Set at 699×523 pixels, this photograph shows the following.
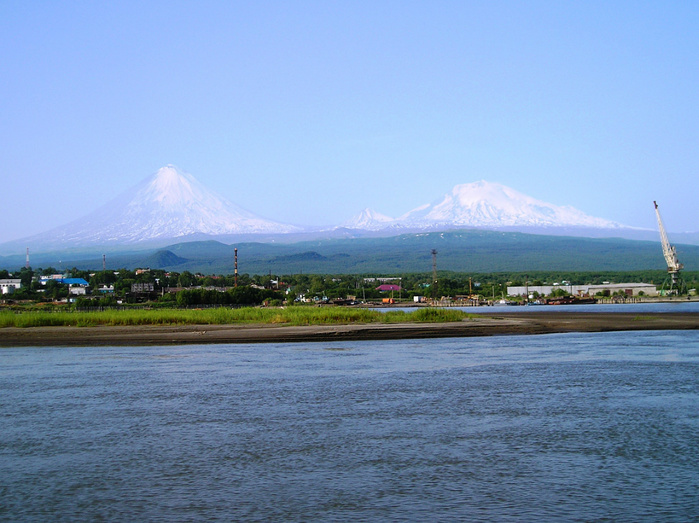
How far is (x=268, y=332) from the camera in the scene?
4338 centimetres

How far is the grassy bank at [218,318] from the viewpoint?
49.8m

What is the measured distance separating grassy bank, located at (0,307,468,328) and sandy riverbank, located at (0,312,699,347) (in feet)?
8.39

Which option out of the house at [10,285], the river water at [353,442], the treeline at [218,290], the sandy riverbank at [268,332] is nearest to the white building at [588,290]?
the treeline at [218,290]

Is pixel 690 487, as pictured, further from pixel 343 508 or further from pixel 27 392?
pixel 27 392

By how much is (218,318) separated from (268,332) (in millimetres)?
11436

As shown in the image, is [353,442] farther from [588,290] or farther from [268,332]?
[588,290]

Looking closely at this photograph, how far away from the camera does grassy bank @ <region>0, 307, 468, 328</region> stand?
1960 inches

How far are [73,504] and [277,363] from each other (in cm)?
1709

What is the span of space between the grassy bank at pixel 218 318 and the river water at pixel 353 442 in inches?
976

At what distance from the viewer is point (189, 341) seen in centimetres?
3900

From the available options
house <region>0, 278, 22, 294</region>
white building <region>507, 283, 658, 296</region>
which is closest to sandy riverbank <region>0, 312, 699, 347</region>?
white building <region>507, 283, 658, 296</region>

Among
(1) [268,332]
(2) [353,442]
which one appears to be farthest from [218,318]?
(2) [353,442]

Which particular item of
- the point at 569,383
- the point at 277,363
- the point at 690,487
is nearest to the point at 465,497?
the point at 690,487

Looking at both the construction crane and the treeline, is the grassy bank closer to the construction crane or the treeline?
the treeline
